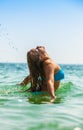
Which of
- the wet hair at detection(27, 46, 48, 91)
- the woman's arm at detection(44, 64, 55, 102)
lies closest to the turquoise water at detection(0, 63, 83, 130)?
the woman's arm at detection(44, 64, 55, 102)

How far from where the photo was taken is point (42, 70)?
8188mm

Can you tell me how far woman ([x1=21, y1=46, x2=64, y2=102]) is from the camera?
7877 mm

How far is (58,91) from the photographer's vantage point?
30.0 feet

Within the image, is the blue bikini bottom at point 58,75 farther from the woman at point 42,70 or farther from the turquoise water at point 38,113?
the turquoise water at point 38,113

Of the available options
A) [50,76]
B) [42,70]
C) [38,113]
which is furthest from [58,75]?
[38,113]

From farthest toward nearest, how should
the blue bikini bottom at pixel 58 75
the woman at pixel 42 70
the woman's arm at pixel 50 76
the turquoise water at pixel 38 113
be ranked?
1. the blue bikini bottom at pixel 58 75
2. the woman at pixel 42 70
3. the woman's arm at pixel 50 76
4. the turquoise water at pixel 38 113

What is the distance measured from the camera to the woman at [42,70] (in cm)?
788

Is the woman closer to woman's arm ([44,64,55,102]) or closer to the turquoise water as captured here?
woman's arm ([44,64,55,102])

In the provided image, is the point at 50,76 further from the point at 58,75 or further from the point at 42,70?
the point at 58,75

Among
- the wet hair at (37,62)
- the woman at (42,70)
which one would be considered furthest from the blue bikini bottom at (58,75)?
the wet hair at (37,62)

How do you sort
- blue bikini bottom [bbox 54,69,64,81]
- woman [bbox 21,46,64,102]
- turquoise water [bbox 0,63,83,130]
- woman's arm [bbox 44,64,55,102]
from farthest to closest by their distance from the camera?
blue bikini bottom [bbox 54,69,64,81] < woman [bbox 21,46,64,102] < woman's arm [bbox 44,64,55,102] < turquoise water [bbox 0,63,83,130]

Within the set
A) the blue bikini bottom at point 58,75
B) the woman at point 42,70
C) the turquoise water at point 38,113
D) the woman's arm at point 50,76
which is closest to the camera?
the turquoise water at point 38,113

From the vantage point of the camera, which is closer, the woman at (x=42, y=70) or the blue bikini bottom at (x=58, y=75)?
the woman at (x=42, y=70)

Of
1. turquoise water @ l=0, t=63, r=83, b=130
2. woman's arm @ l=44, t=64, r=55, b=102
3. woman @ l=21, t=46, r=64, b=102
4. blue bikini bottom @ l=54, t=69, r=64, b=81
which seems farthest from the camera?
blue bikini bottom @ l=54, t=69, r=64, b=81
